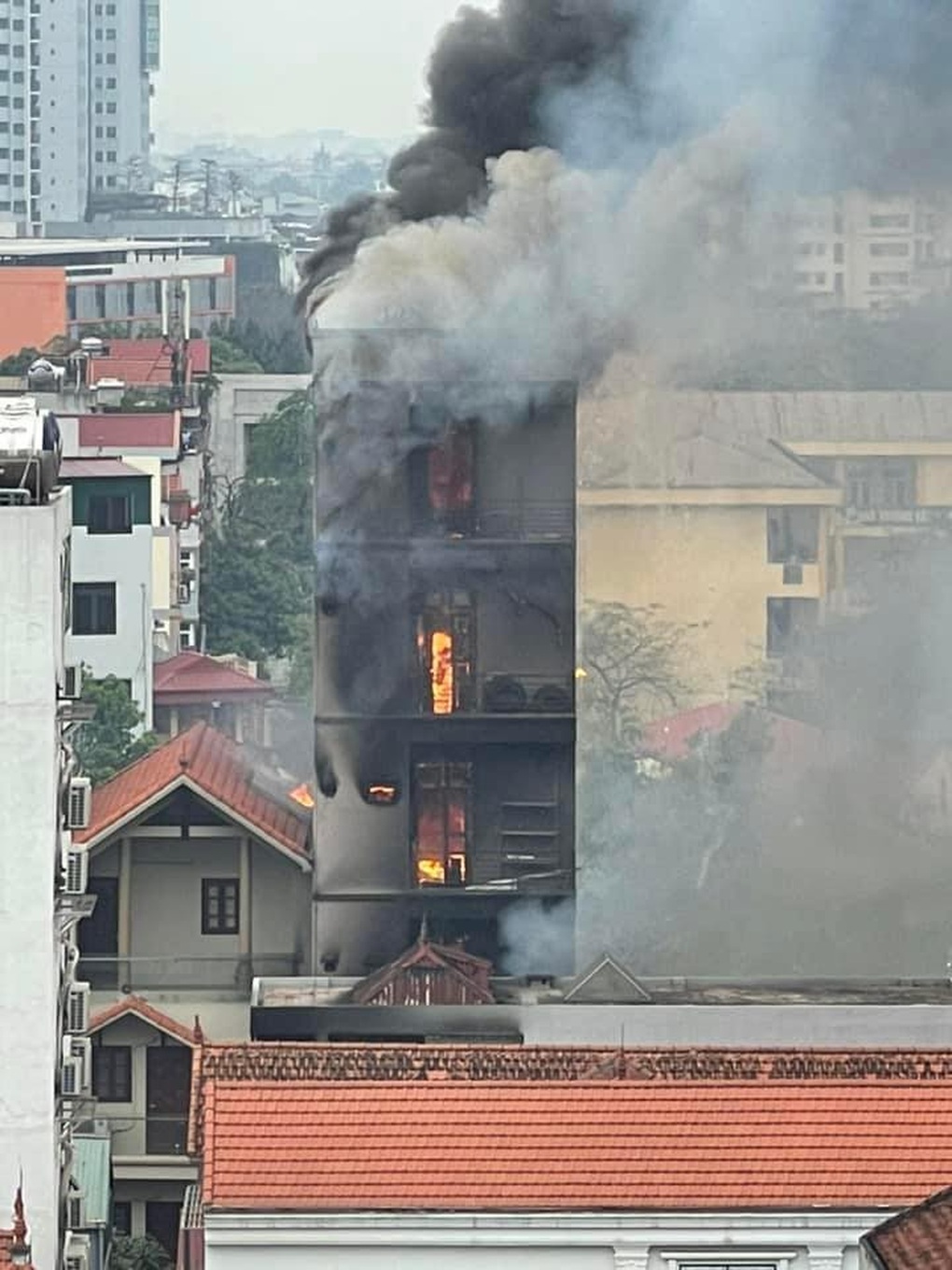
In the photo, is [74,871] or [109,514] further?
[109,514]

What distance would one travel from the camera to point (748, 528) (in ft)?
112

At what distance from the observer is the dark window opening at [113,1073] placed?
21.6 metres

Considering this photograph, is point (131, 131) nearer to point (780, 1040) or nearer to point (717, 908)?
point (717, 908)

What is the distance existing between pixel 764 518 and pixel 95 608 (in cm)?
553

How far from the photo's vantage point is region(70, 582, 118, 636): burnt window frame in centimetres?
3259

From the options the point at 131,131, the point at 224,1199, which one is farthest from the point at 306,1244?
the point at 131,131

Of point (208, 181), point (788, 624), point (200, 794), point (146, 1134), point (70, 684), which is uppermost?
point (208, 181)

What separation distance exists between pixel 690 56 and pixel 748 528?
622 cm

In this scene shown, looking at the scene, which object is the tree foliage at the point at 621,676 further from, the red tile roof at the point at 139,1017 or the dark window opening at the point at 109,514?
the red tile roof at the point at 139,1017

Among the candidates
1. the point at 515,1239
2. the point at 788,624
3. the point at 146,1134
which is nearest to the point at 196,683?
the point at 788,624

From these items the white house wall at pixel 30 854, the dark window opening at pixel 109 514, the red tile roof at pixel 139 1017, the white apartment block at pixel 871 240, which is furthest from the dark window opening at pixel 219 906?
the white apartment block at pixel 871 240

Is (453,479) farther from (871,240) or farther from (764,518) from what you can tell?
(764,518)

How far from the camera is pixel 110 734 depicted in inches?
1299

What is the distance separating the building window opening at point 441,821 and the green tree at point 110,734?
7083 mm
